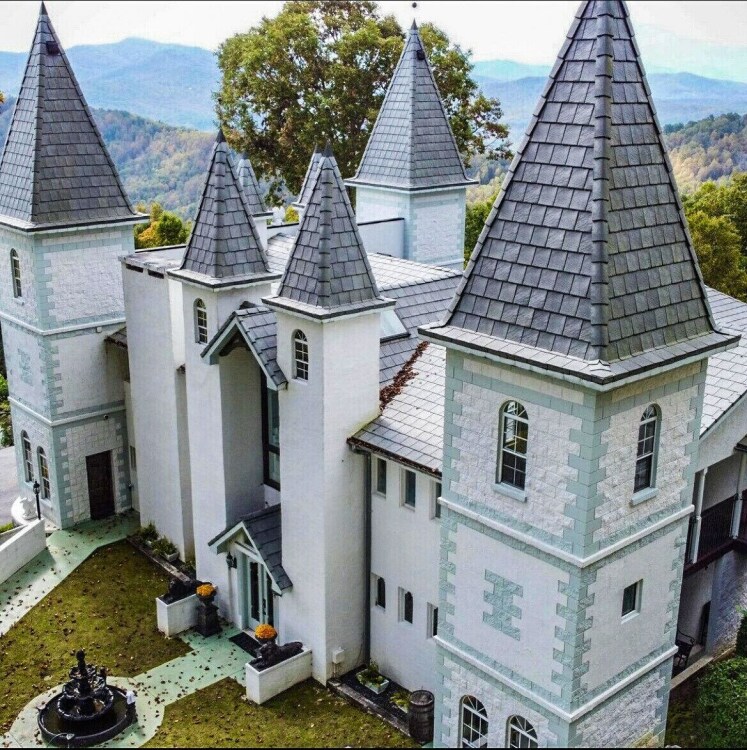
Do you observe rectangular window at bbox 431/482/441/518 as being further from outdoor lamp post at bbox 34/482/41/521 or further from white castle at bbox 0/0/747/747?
outdoor lamp post at bbox 34/482/41/521

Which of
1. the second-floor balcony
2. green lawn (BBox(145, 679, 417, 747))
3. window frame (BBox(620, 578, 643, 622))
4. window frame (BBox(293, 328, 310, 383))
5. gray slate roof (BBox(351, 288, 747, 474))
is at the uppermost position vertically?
window frame (BBox(293, 328, 310, 383))

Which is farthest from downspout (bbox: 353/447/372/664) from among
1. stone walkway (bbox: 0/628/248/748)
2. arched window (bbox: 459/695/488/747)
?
arched window (bbox: 459/695/488/747)

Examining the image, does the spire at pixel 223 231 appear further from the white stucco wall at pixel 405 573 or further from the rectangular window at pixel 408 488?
the rectangular window at pixel 408 488

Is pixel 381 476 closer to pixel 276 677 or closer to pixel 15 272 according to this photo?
pixel 276 677

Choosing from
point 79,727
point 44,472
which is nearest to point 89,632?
point 79,727

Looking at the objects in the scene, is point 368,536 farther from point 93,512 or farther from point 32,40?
point 32,40

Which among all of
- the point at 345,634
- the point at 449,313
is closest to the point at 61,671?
the point at 345,634

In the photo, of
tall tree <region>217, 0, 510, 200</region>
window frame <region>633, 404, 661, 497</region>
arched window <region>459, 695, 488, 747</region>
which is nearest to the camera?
window frame <region>633, 404, 661, 497</region>
